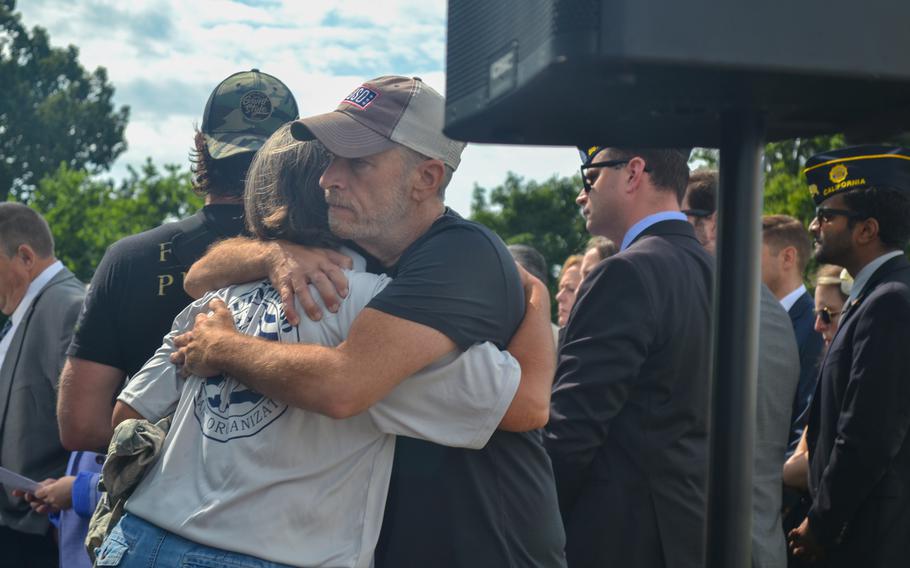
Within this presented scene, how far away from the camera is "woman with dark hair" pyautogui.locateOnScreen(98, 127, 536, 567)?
7.08 feet

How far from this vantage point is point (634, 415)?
10.9 feet

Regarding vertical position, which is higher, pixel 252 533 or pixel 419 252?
pixel 419 252

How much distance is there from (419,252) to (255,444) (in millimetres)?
552

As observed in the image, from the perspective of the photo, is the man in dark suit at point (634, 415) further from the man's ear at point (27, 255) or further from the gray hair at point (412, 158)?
the man's ear at point (27, 255)

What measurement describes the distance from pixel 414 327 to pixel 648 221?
5.59ft

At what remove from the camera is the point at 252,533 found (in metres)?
2.14

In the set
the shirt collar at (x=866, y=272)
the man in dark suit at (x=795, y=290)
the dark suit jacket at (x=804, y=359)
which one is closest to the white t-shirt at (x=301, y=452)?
the shirt collar at (x=866, y=272)

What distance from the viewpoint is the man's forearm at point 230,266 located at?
2439 mm

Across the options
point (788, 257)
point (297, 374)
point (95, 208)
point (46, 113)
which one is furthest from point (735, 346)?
point (46, 113)

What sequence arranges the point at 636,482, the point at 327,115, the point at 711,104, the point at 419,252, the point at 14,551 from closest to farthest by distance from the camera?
the point at 711,104 < the point at 419,252 < the point at 327,115 < the point at 636,482 < the point at 14,551

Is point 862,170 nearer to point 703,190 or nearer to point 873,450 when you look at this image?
point 703,190

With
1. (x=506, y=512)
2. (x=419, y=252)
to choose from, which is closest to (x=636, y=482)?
(x=506, y=512)

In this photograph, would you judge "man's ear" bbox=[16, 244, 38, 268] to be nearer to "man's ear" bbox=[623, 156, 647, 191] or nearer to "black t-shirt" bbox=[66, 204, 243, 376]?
"black t-shirt" bbox=[66, 204, 243, 376]

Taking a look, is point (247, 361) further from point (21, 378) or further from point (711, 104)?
point (21, 378)
